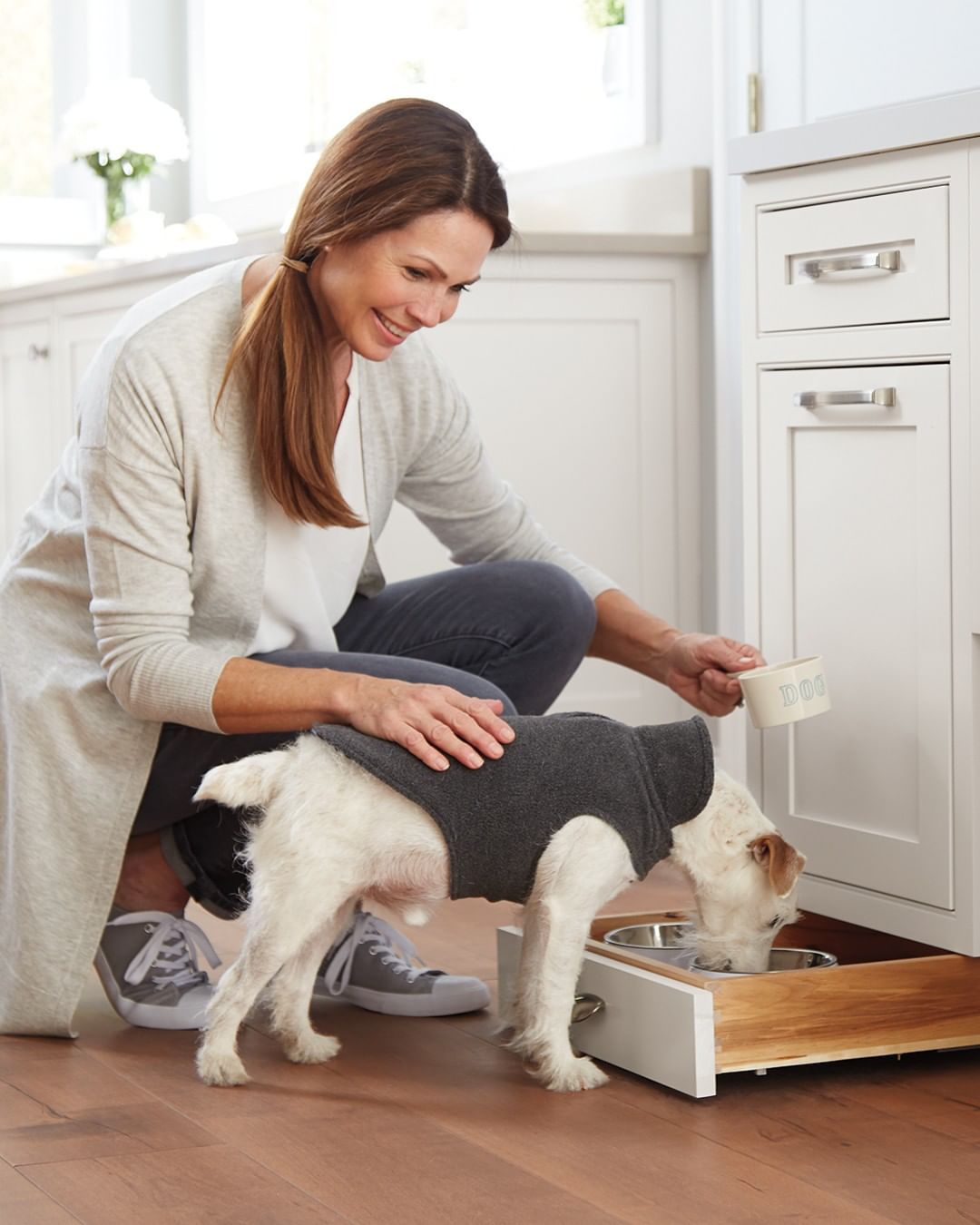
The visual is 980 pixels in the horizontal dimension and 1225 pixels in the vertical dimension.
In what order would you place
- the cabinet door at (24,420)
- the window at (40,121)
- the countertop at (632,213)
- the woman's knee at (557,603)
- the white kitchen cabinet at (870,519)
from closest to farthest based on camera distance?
the white kitchen cabinet at (870,519), the woman's knee at (557,603), the countertop at (632,213), the cabinet door at (24,420), the window at (40,121)

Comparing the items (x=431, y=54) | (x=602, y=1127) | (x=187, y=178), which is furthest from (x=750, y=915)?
(x=187, y=178)

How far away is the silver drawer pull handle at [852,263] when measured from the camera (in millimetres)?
1712

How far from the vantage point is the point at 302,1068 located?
5.58 ft

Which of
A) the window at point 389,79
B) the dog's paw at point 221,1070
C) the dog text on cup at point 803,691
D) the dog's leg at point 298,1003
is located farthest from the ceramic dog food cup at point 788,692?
the window at point 389,79

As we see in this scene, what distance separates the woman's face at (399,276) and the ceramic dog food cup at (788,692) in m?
0.48

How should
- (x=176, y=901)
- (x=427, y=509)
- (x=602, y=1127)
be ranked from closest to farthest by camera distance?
(x=602, y=1127) < (x=176, y=901) < (x=427, y=509)

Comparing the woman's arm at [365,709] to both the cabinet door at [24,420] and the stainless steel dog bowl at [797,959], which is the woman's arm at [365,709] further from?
the cabinet door at [24,420]

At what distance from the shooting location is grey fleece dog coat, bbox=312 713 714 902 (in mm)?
1594

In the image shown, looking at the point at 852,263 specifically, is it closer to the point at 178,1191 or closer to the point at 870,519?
the point at 870,519

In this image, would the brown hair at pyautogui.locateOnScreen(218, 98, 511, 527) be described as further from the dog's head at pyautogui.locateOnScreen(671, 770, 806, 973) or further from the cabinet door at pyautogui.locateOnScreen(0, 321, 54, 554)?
the cabinet door at pyautogui.locateOnScreen(0, 321, 54, 554)

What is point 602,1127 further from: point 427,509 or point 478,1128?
point 427,509

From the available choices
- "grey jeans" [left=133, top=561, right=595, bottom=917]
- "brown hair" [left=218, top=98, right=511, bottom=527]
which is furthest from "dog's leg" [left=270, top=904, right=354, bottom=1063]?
"brown hair" [left=218, top=98, right=511, bottom=527]

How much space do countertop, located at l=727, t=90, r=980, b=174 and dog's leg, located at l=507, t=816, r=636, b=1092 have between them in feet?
2.31

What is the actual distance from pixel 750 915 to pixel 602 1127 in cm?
28
